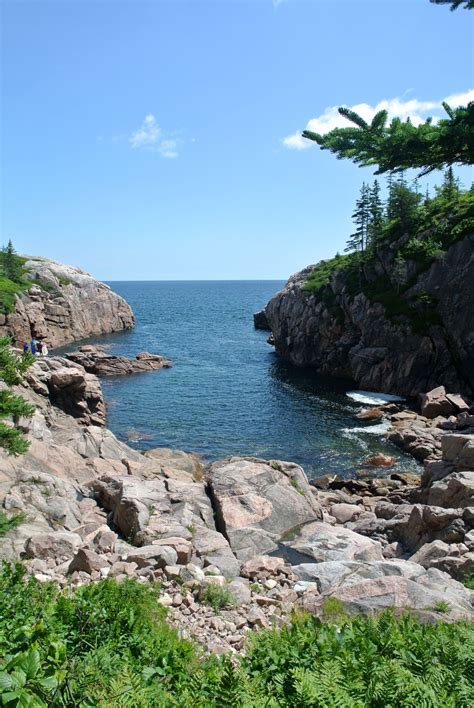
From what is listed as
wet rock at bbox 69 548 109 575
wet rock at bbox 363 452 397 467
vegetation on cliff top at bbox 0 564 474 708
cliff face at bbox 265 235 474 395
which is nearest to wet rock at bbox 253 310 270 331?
cliff face at bbox 265 235 474 395

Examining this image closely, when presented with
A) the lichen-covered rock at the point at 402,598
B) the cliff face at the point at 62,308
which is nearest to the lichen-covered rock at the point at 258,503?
the lichen-covered rock at the point at 402,598

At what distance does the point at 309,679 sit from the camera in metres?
6.96

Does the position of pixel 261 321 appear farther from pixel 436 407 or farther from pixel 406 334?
pixel 436 407

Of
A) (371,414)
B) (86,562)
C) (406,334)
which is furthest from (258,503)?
(406,334)

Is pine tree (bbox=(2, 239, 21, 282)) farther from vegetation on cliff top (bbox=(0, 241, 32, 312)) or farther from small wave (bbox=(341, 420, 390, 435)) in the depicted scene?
small wave (bbox=(341, 420, 390, 435))

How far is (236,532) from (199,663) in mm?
11690

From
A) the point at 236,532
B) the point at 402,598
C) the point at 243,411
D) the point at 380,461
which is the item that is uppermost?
the point at 402,598

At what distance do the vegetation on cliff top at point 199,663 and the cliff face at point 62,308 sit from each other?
2768 inches

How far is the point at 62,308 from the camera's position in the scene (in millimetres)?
90062

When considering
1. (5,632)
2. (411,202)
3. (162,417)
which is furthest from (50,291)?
(5,632)

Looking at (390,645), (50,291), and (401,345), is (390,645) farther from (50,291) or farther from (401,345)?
(50,291)

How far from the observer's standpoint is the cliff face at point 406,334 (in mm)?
53656

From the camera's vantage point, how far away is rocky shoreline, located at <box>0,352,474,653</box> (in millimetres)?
Result: 13156

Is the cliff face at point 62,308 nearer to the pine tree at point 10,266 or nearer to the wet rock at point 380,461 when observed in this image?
the pine tree at point 10,266
